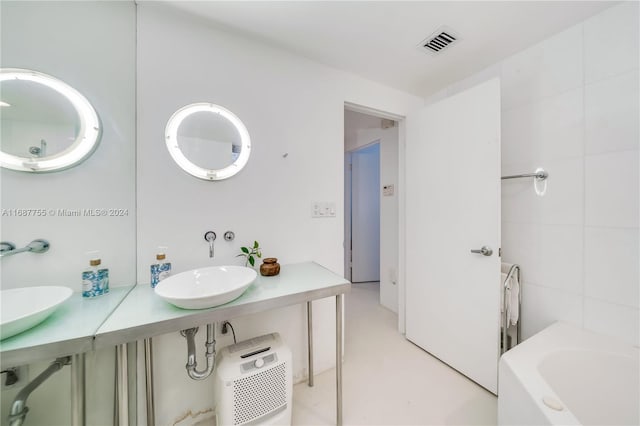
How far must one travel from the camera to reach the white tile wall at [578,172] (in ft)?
3.65

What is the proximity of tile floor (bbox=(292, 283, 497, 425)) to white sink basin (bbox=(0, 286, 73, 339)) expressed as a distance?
124cm

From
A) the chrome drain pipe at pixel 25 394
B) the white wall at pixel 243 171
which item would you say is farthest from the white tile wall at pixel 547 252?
the chrome drain pipe at pixel 25 394

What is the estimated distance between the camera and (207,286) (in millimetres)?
1105

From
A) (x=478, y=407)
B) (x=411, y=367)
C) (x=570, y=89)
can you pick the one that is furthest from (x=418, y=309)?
(x=570, y=89)

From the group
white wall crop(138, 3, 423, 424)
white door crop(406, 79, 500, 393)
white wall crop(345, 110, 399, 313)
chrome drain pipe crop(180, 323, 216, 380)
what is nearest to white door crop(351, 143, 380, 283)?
white wall crop(345, 110, 399, 313)

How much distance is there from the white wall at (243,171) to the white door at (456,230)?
2.11ft

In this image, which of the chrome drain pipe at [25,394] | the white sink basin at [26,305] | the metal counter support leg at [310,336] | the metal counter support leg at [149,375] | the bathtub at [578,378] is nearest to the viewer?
the white sink basin at [26,305]

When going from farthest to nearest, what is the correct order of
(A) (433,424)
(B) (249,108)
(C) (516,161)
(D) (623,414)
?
1. (C) (516,161)
2. (B) (249,108)
3. (A) (433,424)
4. (D) (623,414)

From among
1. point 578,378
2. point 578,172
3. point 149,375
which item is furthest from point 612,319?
point 149,375

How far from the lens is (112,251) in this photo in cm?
105

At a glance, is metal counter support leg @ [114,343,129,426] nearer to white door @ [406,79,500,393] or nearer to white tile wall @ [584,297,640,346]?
white door @ [406,79,500,393]

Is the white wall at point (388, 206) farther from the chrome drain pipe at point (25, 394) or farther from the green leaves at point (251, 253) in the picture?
the chrome drain pipe at point (25, 394)

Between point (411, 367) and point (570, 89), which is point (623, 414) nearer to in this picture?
point (411, 367)

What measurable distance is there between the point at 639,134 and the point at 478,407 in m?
1.67
